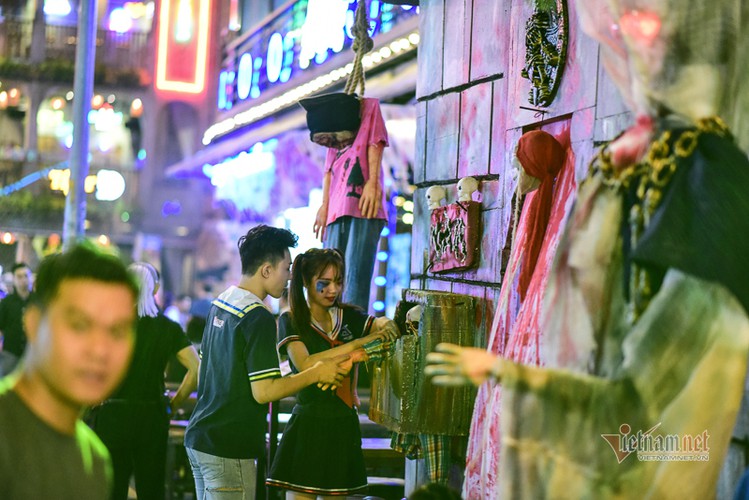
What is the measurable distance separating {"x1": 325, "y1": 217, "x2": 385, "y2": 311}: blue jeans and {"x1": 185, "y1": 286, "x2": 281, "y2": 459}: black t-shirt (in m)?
1.05

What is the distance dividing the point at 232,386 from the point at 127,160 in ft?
93.6

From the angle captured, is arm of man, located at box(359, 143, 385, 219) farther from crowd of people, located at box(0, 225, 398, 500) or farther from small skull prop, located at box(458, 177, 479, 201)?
small skull prop, located at box(458, 177, 479, 201)

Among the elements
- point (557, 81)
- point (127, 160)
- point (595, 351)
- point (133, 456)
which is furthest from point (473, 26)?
point (127, 160)

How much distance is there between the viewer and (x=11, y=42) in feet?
104

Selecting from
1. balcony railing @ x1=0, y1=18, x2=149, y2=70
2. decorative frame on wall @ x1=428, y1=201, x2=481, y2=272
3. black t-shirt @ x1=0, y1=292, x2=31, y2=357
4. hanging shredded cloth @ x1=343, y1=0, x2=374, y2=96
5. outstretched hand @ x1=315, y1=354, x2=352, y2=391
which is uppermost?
balcony railing @ x1=0, y1=18, x2=149, y2=70

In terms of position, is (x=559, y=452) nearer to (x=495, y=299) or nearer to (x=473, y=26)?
(x=495, y=299)

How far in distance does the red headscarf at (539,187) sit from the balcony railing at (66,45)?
2949cm

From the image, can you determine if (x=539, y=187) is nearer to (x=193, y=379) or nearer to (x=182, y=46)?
(x=193, y=379)

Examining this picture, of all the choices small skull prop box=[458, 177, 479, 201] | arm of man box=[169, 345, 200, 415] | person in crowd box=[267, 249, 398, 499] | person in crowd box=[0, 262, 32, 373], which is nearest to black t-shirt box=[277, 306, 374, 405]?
person in crowd box=[267, 249, 398, 499]

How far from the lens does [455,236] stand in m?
4.88

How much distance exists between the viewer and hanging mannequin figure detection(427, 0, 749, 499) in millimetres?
2299

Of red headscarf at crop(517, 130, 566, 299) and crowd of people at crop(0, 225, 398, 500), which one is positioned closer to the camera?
crowd of people at crop(0, 225, 398, 500)

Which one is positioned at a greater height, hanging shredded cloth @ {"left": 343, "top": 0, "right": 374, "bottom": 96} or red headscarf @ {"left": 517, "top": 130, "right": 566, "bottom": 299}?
hanging shredded cloth @ {"left": 343, "top": 0, "right": 374, "bottom": 96}

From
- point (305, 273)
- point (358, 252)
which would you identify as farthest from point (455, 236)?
point (358, 252)
